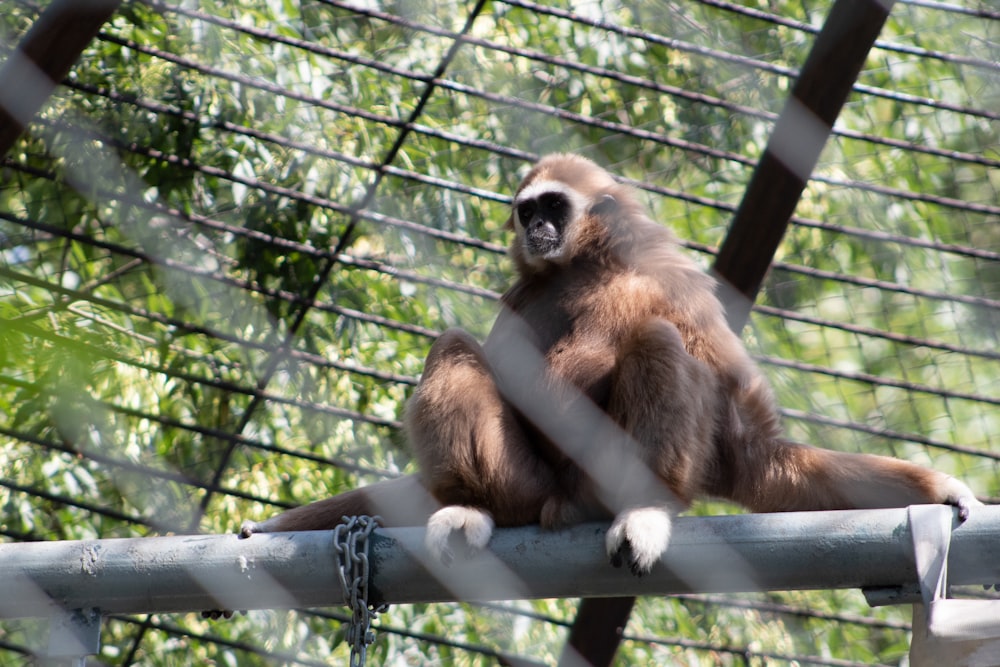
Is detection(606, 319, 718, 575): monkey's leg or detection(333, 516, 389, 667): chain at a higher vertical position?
detection(606, 319, 718, 575): monkey's leg

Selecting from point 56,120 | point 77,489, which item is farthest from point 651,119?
point 77,489

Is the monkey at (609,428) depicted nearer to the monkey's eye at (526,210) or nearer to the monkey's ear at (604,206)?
the monkey's ear at (604,206)

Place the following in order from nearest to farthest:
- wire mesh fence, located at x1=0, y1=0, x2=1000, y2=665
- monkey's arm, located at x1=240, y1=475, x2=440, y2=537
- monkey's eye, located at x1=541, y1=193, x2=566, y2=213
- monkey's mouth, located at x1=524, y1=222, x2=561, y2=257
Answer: monkey's arm, located at x1=240, y1=475, x2=440, y2=537 → monkey's mouth, located at x1=524, y1=222, x2=561, y2=257 → monkey's eye, located at x1=541, y1=193, x2=566, y2=213 → wire mesh fence, located at x1=0, y1=0, x2=1000, y2=665

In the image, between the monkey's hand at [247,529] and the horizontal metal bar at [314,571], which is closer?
the horizontal metal bar at [314,571]

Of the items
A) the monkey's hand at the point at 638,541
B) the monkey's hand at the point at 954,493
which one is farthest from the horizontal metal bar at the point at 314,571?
the monkey's hand at the point at 954,493

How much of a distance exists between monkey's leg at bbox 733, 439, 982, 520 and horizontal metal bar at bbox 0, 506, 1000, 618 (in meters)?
0.56

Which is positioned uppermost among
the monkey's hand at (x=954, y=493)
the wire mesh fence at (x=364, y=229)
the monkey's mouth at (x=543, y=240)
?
the monkey's hand at (x=954, y=493)

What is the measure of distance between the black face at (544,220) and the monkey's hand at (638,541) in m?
1.20

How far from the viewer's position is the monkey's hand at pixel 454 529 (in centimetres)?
232

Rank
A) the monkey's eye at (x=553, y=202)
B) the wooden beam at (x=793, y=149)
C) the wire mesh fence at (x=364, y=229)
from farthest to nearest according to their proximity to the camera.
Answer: the wire mesh fence at (x=364, y=229) → the monkey's eye at (x=553, y=202) → the wooden beam at (x=793, y=149)

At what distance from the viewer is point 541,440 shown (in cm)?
294

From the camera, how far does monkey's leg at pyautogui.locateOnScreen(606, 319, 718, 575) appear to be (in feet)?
8.57

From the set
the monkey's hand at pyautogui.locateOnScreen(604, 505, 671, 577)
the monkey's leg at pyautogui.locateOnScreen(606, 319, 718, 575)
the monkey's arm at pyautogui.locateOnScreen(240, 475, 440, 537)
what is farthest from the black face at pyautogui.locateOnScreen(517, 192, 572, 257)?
the monkey's hand at pyautogui.locateOnScreen(604, 505, 671, 577)

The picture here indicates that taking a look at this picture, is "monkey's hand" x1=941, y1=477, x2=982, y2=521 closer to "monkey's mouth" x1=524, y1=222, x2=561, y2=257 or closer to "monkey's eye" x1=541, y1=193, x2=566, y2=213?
"monkey's mouth" x1=524, y1=222, x2=561, y2=257
